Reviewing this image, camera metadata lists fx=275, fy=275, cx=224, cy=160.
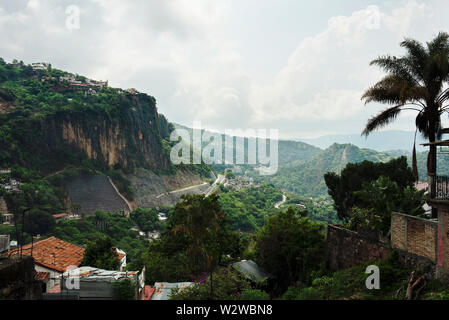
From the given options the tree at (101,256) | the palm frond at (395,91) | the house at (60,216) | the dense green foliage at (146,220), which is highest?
the palm frond at (395,91)

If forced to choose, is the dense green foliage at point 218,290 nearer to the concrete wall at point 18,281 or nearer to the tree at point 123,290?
the tree at point 123,290

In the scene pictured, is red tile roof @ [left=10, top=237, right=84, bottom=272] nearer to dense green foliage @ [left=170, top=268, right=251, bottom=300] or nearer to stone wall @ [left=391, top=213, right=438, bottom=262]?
dense green foliage @ [left=170, top=268, right=251, bottom=300]

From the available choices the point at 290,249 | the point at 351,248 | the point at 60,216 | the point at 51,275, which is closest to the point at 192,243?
the point at 290,249

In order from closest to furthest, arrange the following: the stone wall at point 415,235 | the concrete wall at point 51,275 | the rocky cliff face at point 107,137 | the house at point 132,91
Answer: the stone wall at point 415,235 → the concrete wall at point 51,275 → the rocky cliff face at point 107,137 → the house at point 132,91

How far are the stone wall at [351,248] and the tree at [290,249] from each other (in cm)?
69

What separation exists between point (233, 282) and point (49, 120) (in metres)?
47.8

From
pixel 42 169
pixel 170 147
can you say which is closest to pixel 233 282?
pixel 42 169

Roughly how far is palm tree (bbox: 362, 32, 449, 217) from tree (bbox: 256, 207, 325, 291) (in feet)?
13.0

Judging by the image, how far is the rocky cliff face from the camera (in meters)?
45.1

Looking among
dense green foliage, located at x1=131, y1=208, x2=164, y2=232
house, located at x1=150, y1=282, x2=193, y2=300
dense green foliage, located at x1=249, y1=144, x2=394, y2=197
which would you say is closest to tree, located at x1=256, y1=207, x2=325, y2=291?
house, located at x1=150, y1=282, x2=193, y2=300

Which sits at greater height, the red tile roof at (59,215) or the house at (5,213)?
the house at (5,213)

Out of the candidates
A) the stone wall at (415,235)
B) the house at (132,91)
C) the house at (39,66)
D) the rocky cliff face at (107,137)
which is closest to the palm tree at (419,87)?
the stone wall at (415,235)

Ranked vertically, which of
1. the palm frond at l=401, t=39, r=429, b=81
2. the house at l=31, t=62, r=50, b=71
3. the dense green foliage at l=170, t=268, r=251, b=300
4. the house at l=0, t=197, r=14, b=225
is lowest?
the house at l=0, t=197, r=14, b=225

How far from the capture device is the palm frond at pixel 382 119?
8.52 metres
